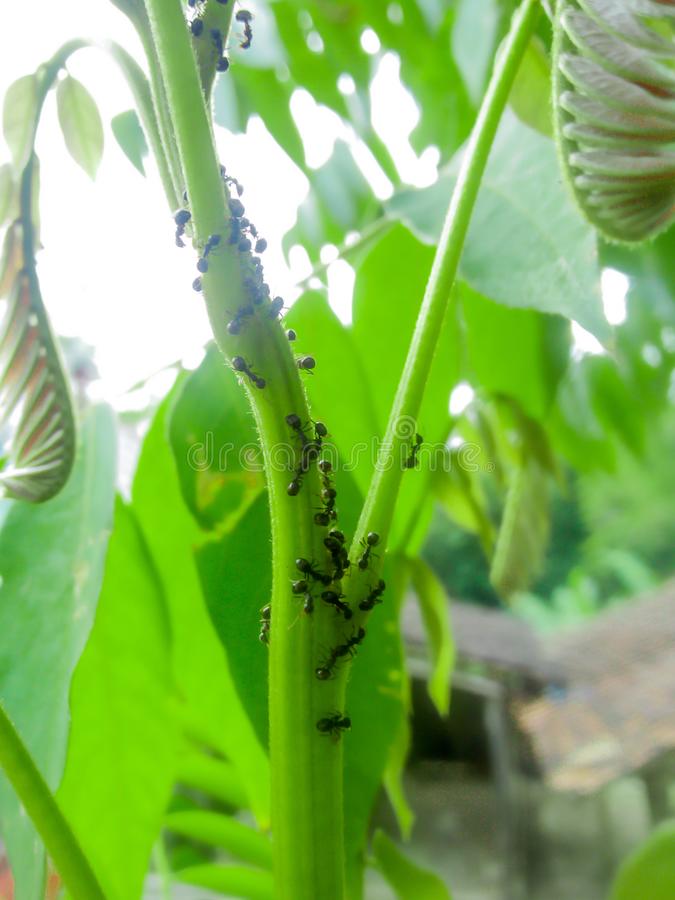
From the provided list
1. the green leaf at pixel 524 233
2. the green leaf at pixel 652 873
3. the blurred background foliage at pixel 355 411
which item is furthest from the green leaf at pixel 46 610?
the green leaf at pixel 652 873

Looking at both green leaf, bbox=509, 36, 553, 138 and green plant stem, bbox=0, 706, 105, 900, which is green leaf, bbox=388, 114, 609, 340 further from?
green plant stem, bbox=0, 706, 105, 900

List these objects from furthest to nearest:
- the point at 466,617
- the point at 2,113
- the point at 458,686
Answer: the point at 466,617
the point at 458,686
the point at 2,113

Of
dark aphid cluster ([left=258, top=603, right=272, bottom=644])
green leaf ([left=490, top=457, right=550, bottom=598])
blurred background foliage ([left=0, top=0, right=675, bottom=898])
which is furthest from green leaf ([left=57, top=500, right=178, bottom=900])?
green leaf ([left=490, top=457, right=550, bottom=598])

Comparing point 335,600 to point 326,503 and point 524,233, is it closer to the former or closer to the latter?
point 326,503

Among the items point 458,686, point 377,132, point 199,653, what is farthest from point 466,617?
point 199,653

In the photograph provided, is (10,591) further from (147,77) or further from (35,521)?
(147,77)
